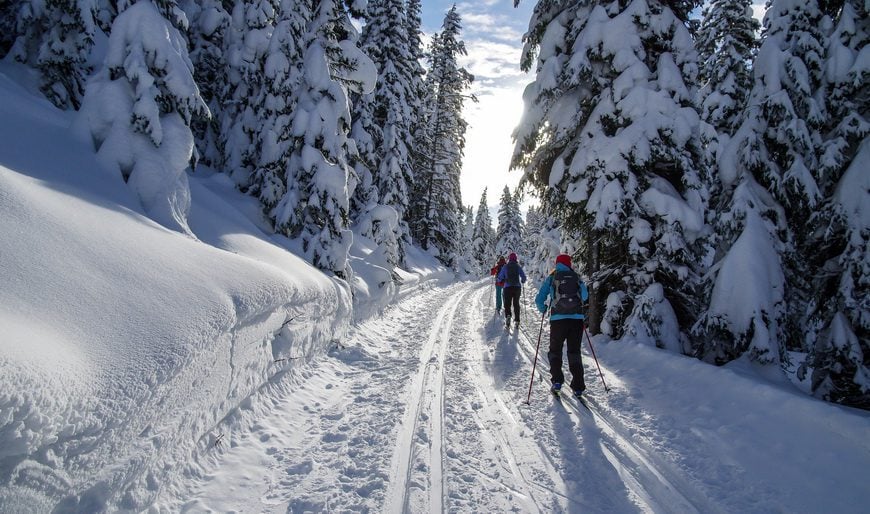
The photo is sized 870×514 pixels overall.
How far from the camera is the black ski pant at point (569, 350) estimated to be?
6.40 metres

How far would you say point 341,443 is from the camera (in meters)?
4.70

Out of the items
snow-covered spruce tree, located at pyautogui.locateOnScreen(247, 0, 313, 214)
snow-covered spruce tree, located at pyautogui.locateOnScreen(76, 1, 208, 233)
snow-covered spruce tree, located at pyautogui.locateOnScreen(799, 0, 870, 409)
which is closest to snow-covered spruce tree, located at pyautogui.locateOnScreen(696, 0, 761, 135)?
snow-covered spruce tree, located at pyautogui.locateOnScreen(799, 0, 870, 409)

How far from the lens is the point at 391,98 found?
23.1 metres

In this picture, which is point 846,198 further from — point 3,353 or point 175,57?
point 175,57

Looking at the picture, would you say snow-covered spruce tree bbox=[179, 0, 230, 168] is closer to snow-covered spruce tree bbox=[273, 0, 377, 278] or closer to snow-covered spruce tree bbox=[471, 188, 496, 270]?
snow-covered spruce tree bbox=[273, 0, 377, 278]

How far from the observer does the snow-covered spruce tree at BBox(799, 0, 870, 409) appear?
21.6 ft

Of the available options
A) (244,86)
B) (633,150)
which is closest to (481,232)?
(244,86)

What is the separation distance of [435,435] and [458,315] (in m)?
9.80

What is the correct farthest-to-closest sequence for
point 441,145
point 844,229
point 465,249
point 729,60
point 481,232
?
point 465,249
point 481,232
point 441,145
point 729,60
point 844,229

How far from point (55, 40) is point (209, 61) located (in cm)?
903

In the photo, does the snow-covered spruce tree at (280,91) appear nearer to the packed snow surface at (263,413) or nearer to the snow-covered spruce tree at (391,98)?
the packed snow surface at (263,413)

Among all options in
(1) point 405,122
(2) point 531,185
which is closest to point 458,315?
(2) point 531,185

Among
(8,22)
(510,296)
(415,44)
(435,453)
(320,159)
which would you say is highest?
(415,44)

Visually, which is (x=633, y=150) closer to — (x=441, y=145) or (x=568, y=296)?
(x=568, y=296)
